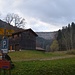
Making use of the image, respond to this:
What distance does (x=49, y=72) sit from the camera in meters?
16.0

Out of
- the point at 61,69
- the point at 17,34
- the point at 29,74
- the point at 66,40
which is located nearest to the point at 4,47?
the point at 29,74

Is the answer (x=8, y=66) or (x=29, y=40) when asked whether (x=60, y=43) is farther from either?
(x=8, y=66)

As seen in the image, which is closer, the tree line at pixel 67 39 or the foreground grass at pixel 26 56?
the foreground grass at pixel 26 56

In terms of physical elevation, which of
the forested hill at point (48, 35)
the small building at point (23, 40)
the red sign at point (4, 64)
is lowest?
the red sign at point (4, 64)

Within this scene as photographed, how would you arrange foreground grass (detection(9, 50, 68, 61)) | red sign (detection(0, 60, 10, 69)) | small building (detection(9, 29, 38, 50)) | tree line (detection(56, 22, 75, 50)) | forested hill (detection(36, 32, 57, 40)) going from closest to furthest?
red sign (detection(0, 60, 10, 69))
foreground grass (detection(9, 50, 68, 61))
small building (detection(9, 29, 38, 50))
tree line (detection(56, 22, 75, 50))
forested hill (detection(36, 32, 57, 40))

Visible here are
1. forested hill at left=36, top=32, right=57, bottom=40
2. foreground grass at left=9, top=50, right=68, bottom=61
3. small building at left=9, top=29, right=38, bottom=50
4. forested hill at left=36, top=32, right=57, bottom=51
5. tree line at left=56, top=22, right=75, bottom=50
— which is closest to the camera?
foreground grass at left=9, top=50, right=68, bottom=61

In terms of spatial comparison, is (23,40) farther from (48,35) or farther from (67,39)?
(48,35)

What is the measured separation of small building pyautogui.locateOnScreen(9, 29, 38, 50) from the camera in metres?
65.6

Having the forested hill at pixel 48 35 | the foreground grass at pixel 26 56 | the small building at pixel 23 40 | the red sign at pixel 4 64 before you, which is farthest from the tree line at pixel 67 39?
the red sign at pixel 4 64

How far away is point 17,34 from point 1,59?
54.4m

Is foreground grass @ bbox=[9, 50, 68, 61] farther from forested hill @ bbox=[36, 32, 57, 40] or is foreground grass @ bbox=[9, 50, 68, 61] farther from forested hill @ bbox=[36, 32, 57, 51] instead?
forested hill @ bbox=[36, 32, 57, 40]

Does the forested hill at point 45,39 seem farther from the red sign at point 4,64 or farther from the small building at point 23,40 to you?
the red sign at point 4,64

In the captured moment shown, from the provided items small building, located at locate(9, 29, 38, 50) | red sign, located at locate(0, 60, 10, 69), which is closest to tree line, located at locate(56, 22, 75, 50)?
small building, located at locate(9, 29, 38, 50)

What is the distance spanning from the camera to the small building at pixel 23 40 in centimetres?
6556
